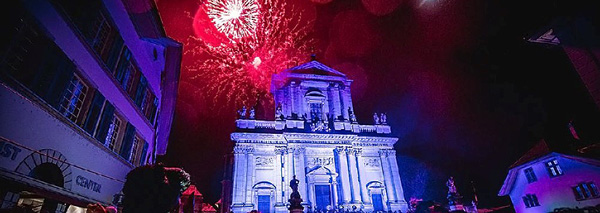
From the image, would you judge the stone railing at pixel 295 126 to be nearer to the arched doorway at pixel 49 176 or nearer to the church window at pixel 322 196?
the church window at pixel 322 196

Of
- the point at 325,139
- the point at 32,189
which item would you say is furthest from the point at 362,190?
the point at 32,189

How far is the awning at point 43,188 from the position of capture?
5066 mm

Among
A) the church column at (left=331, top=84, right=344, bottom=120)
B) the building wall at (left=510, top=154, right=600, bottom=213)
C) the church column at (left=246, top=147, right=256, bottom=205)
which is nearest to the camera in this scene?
the building wall at (left=510, top=154, right=600, bottom=213)

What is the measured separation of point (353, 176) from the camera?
23.7 m

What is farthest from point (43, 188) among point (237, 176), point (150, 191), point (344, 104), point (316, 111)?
point (344, 104)

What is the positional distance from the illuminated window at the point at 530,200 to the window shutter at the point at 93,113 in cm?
3141

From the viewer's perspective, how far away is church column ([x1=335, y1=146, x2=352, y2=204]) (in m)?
22.7

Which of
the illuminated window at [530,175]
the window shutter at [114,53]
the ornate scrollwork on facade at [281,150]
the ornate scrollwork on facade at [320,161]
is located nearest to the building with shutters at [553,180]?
the illuminated window at [530,175]

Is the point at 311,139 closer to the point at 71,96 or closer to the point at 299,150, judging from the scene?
the point at 299,150

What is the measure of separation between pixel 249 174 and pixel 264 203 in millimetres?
2658

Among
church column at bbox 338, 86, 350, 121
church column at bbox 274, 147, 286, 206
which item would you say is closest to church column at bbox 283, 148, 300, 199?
church column at bbox 274, 147, 286, 206

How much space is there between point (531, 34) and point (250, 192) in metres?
19.8

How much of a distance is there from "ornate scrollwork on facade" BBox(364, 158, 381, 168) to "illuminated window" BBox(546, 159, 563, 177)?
13.3m

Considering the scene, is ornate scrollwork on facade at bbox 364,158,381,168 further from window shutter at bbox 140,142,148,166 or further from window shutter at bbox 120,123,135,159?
window shutter at bbox 120,123,135,159
